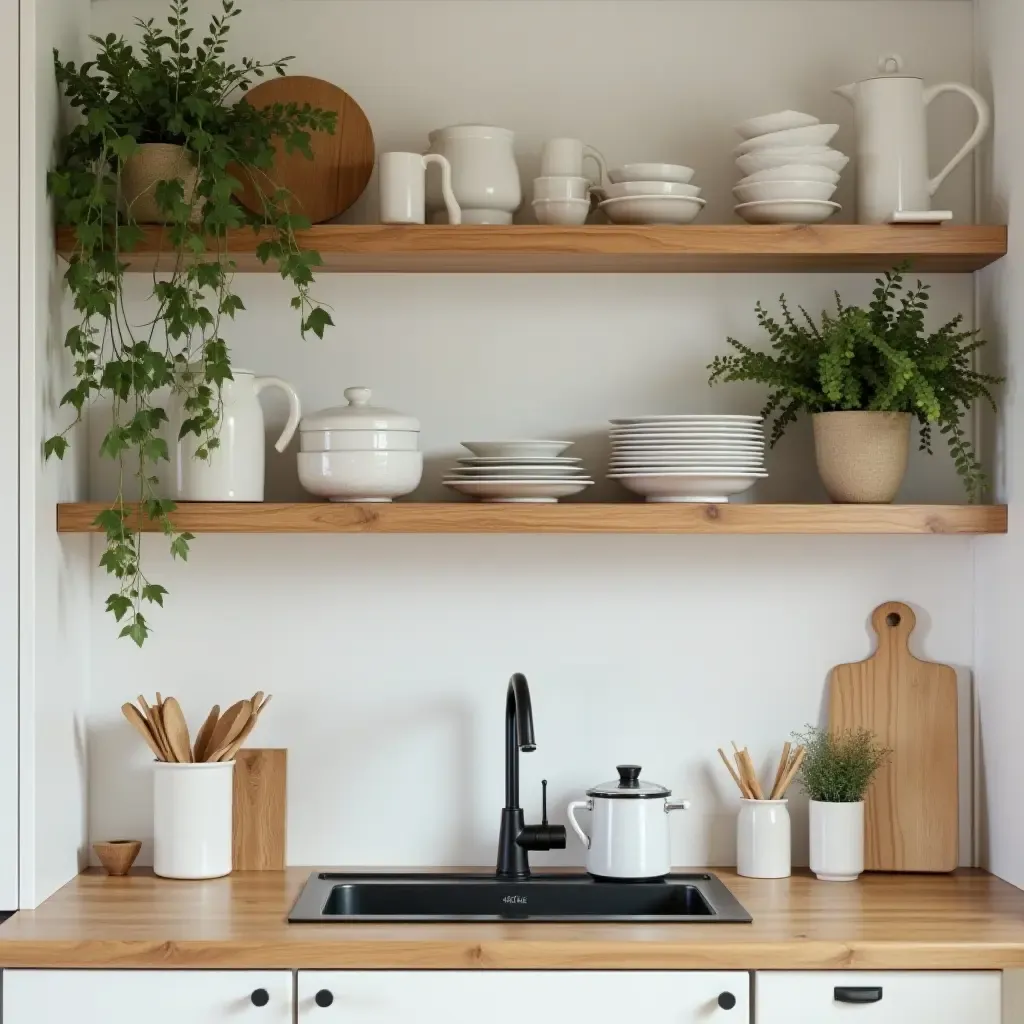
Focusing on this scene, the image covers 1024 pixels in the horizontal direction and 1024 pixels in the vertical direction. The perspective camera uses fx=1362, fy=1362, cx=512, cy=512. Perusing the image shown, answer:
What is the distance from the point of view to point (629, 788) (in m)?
2.25

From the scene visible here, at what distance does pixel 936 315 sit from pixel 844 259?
0.26 m

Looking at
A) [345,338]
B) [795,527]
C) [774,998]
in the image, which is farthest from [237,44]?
[774,998]

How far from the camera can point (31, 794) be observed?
210 cm

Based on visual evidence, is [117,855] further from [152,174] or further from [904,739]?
[904,739]

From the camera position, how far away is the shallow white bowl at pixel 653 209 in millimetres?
2258

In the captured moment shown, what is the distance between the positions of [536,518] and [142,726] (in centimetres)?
76

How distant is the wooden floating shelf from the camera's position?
219 centimetres

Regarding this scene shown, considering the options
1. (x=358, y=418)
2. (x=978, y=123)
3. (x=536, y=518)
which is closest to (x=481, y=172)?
(x=358, y=418)

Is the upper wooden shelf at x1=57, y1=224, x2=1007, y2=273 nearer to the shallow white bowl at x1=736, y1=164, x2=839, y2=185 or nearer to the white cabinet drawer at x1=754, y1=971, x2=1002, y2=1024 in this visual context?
the shallow white bowl at x1=736, y1=164, x2=839, y2=185

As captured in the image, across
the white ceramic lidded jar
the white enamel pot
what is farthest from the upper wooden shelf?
the white enamel pot

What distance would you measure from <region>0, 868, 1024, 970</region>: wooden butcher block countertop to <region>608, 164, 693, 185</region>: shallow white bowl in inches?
46.9

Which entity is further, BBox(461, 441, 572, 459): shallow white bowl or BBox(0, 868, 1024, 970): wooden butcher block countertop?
BBox(461, 441, 572, 459): shallow white bowl

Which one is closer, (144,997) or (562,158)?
(144,997)

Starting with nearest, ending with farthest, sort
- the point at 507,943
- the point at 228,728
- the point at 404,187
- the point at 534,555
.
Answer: the point at 507,943, the point at 404,187, the point at 228,728, the point at 534,555
